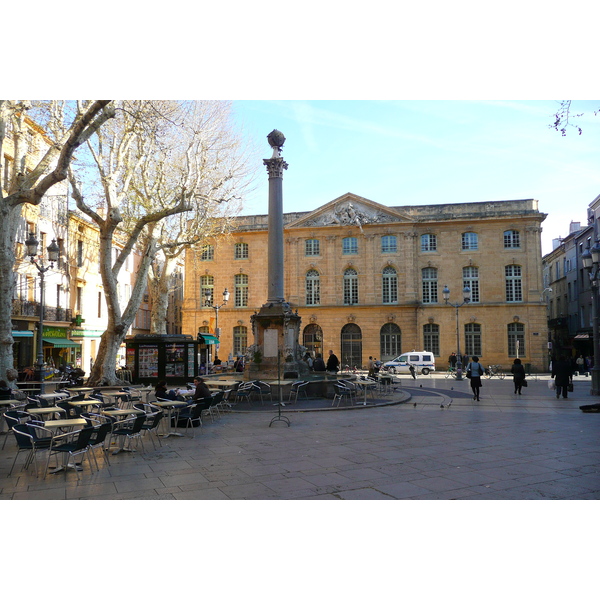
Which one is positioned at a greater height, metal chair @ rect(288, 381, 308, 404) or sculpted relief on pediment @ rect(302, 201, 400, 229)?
sculpted relief on pediment @ rect(302, 201, 400, 229)

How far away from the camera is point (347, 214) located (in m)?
44.9

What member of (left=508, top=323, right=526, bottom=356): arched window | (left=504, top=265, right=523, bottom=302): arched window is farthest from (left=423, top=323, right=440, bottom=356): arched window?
(left=504, top=265, right=523, bottom=302): arched window

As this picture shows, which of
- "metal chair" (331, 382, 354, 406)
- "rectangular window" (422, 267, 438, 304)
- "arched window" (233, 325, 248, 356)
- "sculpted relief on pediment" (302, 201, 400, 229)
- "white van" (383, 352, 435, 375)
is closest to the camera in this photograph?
"metal chair" (331, 382, 354, 406)

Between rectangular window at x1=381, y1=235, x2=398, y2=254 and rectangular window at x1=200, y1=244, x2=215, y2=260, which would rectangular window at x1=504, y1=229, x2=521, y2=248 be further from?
rectangular window at x1=200, y1=244, x2=215, y2=260

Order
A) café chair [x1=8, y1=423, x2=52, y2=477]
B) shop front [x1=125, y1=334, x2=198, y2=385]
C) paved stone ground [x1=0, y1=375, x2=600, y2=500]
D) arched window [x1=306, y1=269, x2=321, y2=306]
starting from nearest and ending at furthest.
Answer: paved stone ground [x1=0, y1=375, x2=600, y2=500], café chair [x1=8, y1=423, x2=52, y2=477], shop front [x1=125, y1=334, x2=198, y2=385], arched window [x1=306, y1=269, x2=321, y2=306]

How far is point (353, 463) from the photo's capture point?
8.22 m

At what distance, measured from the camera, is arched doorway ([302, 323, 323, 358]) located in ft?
147

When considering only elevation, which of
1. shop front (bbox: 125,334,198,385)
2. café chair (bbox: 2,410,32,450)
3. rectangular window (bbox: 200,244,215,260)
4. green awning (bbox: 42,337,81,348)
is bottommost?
café chair (bbox: 2,410,32,450)

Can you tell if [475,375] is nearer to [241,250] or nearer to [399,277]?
[399,277]

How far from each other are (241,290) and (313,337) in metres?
7.57

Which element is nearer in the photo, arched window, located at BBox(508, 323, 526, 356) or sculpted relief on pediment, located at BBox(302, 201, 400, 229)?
arched window, located at BBox(508, 323, 526, 356)

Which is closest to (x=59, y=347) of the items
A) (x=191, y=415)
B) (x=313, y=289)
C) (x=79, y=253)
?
(x=79, y=253)

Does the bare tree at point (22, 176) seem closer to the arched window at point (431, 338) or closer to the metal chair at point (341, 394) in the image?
the metal chair at point (341, 394)

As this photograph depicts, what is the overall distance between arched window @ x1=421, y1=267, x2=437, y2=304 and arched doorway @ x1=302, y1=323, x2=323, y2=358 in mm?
8942
